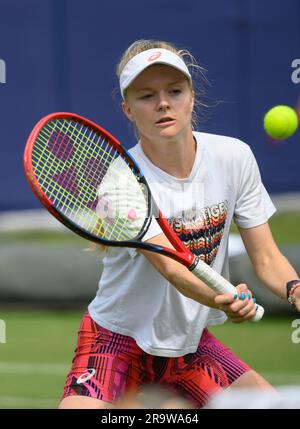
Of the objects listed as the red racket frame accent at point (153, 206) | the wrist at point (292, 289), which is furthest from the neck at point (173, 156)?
the wrist at point (292, 289)

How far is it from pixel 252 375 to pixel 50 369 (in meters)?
2.78

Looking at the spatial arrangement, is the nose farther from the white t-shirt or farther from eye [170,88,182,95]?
the white t-shirt

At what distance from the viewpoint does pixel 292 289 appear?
3.68 meters

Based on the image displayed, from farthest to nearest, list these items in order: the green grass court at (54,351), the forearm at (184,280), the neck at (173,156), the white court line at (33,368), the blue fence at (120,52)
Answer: the blue fence at (120,52) → the white court line at (33,368) → the green grass court at (54,351) → the neck at (173,156) → the forearm at (184,280)

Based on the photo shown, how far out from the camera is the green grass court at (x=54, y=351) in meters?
5.79

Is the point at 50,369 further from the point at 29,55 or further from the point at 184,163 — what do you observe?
the point at 29,55

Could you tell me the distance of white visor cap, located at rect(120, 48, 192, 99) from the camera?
3.62 meters

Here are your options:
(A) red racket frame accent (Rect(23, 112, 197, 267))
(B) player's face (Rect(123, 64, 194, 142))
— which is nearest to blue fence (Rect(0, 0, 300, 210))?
(B) player's face (Rect(123, 64, 194, 142))

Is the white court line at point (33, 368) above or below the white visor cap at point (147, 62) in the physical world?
below

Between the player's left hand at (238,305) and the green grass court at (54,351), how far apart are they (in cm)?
228

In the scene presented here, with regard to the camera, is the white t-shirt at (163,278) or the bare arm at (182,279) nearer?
the bare arm at (182,279)

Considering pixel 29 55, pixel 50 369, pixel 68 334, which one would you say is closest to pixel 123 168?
pixel 50 369

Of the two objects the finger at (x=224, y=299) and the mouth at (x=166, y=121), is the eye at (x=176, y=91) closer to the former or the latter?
the mouth at (x=166, y=121)

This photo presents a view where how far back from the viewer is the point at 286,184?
36.9ft
